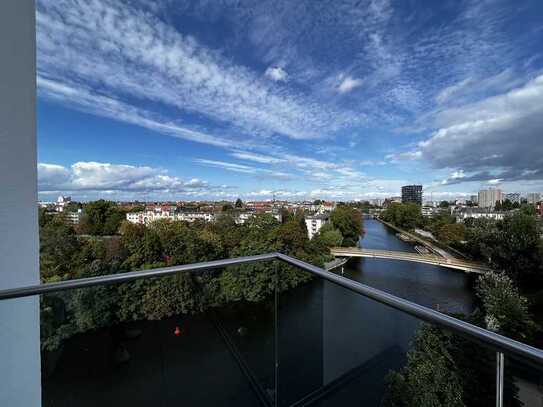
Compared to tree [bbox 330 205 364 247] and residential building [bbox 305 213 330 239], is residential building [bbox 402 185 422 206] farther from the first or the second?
residential building [bbox 305 213 330 239]

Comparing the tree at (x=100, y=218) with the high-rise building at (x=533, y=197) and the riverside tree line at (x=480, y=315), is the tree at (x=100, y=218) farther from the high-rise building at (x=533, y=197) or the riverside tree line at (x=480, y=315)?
the high-rise building at (x=533, y=197)

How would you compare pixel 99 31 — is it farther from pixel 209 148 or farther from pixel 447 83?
pixel 447 83

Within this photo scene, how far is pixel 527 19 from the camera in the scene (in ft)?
22.3

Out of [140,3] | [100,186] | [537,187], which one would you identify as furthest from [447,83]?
[100,186]

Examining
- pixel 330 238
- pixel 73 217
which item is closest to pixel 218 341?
pixel 73 217

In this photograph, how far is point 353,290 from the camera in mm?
1127

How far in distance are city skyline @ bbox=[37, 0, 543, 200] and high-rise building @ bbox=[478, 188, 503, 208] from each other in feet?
1.55

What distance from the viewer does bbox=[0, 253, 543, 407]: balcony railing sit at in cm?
123

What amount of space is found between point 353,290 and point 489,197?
20.2m

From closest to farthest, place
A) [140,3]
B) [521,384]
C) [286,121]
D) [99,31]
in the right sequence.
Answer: [521,384] → [99,31] → [140,3] → [286,121]

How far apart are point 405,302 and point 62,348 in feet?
5.52

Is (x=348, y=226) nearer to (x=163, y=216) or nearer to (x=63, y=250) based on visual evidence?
(x=163, y=216)

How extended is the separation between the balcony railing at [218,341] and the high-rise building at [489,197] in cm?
1822

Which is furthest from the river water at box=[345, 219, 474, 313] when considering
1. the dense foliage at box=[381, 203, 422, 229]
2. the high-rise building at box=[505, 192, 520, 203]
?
the high-rise building at box=[505, 192, 520, 203]
